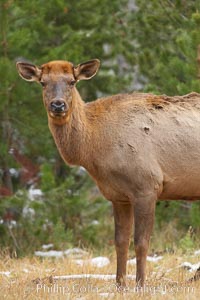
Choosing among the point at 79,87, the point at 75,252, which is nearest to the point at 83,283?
the point at 75,252

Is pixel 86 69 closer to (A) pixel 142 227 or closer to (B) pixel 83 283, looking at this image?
(A) pixel 142 227

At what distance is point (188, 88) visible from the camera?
13047 millimetres

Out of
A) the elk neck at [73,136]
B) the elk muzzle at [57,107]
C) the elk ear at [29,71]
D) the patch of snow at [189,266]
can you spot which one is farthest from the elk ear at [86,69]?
the patch of snow at [189,266]

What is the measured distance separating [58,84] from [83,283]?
2354 mm

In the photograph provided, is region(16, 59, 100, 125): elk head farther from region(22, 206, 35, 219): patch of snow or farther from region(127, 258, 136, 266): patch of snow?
region(22, 206, 35, 219): patch of snow

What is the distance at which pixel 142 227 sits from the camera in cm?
941

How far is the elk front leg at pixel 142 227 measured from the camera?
9.31 m

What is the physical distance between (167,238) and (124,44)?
4.01 metres

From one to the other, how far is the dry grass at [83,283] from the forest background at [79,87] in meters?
1.74

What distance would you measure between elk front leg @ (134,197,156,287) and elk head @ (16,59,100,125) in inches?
51.1

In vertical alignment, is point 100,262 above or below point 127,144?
below

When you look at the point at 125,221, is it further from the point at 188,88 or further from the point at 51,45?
the point at 51,45

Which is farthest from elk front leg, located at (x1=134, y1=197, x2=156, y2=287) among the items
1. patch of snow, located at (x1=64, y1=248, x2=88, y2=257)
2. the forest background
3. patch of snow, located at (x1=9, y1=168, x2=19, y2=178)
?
patch of snow, located at (x1=9, y1=168, x2=19, y2=178)

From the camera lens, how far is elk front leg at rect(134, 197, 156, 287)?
367 inches
